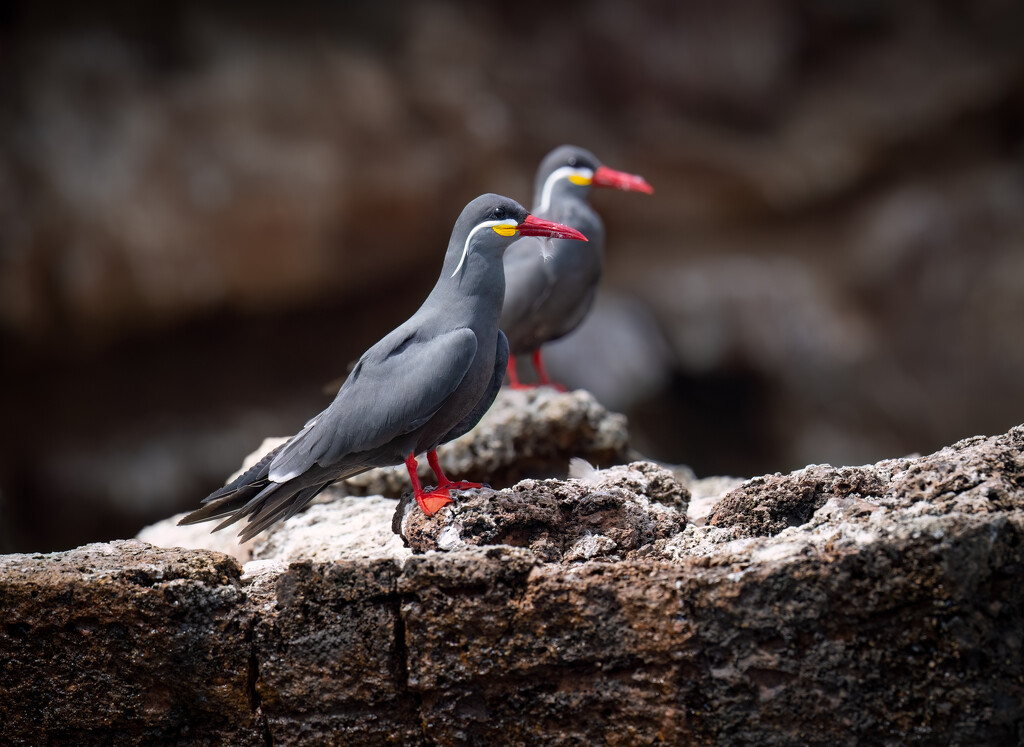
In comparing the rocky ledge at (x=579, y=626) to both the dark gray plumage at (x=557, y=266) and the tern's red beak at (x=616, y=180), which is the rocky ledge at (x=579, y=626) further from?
the tern's red beak at (x=616, y=180)

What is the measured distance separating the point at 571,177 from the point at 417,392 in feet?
9.27

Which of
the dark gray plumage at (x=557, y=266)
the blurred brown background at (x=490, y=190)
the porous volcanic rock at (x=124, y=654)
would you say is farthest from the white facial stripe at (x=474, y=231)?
the blurred brown background at (x=490, y=190)

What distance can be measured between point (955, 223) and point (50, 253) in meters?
8.66

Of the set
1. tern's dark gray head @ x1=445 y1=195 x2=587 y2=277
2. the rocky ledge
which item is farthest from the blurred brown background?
the rocky ledge

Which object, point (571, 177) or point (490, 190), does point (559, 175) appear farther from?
point (490, 190)

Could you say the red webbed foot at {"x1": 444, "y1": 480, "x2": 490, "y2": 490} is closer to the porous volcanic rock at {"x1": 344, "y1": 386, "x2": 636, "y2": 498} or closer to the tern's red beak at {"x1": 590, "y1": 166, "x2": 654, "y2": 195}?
the porous volcanic rock at {"x1": 344, "y1": 386, "x2": 636, "y2": 498}

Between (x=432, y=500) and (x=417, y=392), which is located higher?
(x=417, y=392)

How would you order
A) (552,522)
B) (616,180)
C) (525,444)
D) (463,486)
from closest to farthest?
(552,522) → (463,486) → (525,444) → (616,180)

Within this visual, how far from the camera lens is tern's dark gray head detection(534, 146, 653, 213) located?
579cm

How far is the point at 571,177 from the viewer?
580 centimetres

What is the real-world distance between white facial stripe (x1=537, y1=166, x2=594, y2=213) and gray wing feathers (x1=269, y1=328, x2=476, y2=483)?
8.46ft

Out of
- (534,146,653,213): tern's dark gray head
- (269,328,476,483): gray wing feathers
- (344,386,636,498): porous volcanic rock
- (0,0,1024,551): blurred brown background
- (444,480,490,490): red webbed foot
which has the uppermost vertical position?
(0,0,1024,551): blurred brown background

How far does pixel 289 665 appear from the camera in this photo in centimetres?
292

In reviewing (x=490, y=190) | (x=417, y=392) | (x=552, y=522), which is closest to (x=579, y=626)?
(x=552, y=522)
